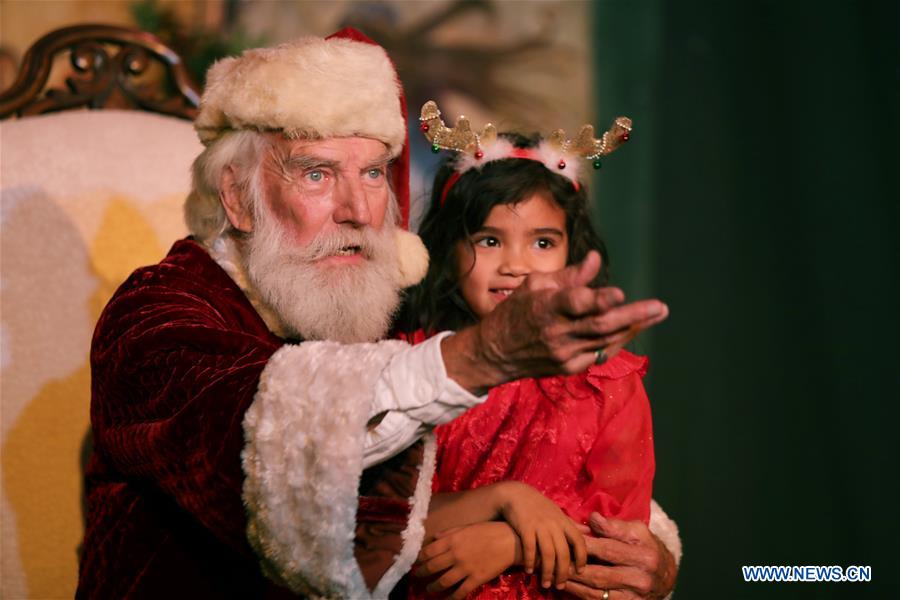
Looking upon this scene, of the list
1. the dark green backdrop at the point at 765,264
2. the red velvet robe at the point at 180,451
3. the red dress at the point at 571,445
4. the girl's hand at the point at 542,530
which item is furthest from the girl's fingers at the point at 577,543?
the dark green backdrop at the point at 765,264

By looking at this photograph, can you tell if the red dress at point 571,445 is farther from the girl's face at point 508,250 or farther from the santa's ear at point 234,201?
the santa's ear at point 234,201

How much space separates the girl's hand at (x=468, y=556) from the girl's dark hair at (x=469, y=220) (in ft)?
1.96

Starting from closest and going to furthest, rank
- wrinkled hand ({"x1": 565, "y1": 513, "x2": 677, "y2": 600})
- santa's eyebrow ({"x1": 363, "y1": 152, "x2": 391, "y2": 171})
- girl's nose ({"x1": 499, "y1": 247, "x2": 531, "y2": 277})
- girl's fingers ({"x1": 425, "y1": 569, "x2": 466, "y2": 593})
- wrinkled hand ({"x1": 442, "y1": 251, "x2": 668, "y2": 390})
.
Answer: wrinkled hand ({"x1": 442, "y1": 251, "x2": 668, "y2": 390}), girl's fingers ({"x1": 425, "y1": 569, "x2": 466, "y2": 593}), wrinkled hand ({"x1": 565, "y1": 513, "x2": 677, "y2": 600}), santa's eyebrow ({"x1": 363, "y1": 152, "x2": 391, "y2": 171}), girl's nose ({"x1": 499, "y1": 247, "x2": 531, "y2": 277})

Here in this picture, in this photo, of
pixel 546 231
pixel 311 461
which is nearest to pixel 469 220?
pixel 546 231

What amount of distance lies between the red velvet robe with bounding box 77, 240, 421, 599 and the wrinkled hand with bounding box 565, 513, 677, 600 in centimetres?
52

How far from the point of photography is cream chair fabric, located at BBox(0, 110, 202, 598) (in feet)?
6.79

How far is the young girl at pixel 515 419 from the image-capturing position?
1.57m

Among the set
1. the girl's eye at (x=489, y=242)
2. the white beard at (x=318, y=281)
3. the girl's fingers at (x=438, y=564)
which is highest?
the girl's eye at (x=489, y=242)

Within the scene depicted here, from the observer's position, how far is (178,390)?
1.34 m

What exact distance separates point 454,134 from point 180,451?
3.40ft

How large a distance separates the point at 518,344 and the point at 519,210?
0.97 meters

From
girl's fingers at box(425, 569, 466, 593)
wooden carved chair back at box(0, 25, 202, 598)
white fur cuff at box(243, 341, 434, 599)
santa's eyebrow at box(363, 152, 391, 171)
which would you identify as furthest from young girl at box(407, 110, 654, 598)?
wooden carved chair back at box(0, 25, 202, 598)

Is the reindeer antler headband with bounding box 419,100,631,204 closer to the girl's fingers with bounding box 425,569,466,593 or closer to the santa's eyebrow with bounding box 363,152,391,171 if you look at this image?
the santa's eyebrow with bounding box 363,152,391,171

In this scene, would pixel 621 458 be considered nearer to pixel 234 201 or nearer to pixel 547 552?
pixel 547 552
